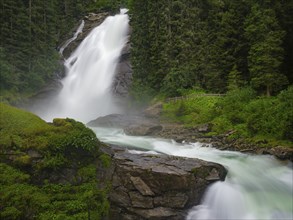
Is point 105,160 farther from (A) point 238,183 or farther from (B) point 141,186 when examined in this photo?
(A) point 238,183

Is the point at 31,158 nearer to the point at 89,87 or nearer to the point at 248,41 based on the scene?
the point at 248,41

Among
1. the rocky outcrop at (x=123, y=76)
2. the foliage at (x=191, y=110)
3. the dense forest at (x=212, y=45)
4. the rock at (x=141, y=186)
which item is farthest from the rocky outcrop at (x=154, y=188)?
the rocky outcrop at (x=123, y=76)

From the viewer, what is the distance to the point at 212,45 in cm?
3672

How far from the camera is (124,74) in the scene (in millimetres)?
43750

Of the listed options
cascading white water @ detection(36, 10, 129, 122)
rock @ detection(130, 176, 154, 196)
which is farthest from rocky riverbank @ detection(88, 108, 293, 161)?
cascading white water @ detection(36, 10, 129, 122)

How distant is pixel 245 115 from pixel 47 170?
15974 millimetres

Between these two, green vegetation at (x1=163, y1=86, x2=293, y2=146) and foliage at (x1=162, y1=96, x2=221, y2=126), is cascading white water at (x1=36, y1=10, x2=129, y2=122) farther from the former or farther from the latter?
green vegetation at (x1=163, y1=86, x2=293, y2=146)

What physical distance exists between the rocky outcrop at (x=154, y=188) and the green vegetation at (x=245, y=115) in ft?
27.6

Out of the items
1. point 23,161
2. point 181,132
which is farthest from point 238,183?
point 181,132

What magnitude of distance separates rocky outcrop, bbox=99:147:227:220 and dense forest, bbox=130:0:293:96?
1925 centimetres

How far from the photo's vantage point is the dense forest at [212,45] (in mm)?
29375

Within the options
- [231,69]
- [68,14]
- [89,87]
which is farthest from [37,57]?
[231,69]

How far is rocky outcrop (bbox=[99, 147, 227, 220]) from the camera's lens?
11555mm

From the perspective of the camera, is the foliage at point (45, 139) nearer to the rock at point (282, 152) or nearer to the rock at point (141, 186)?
the rock at point (141, 186)
